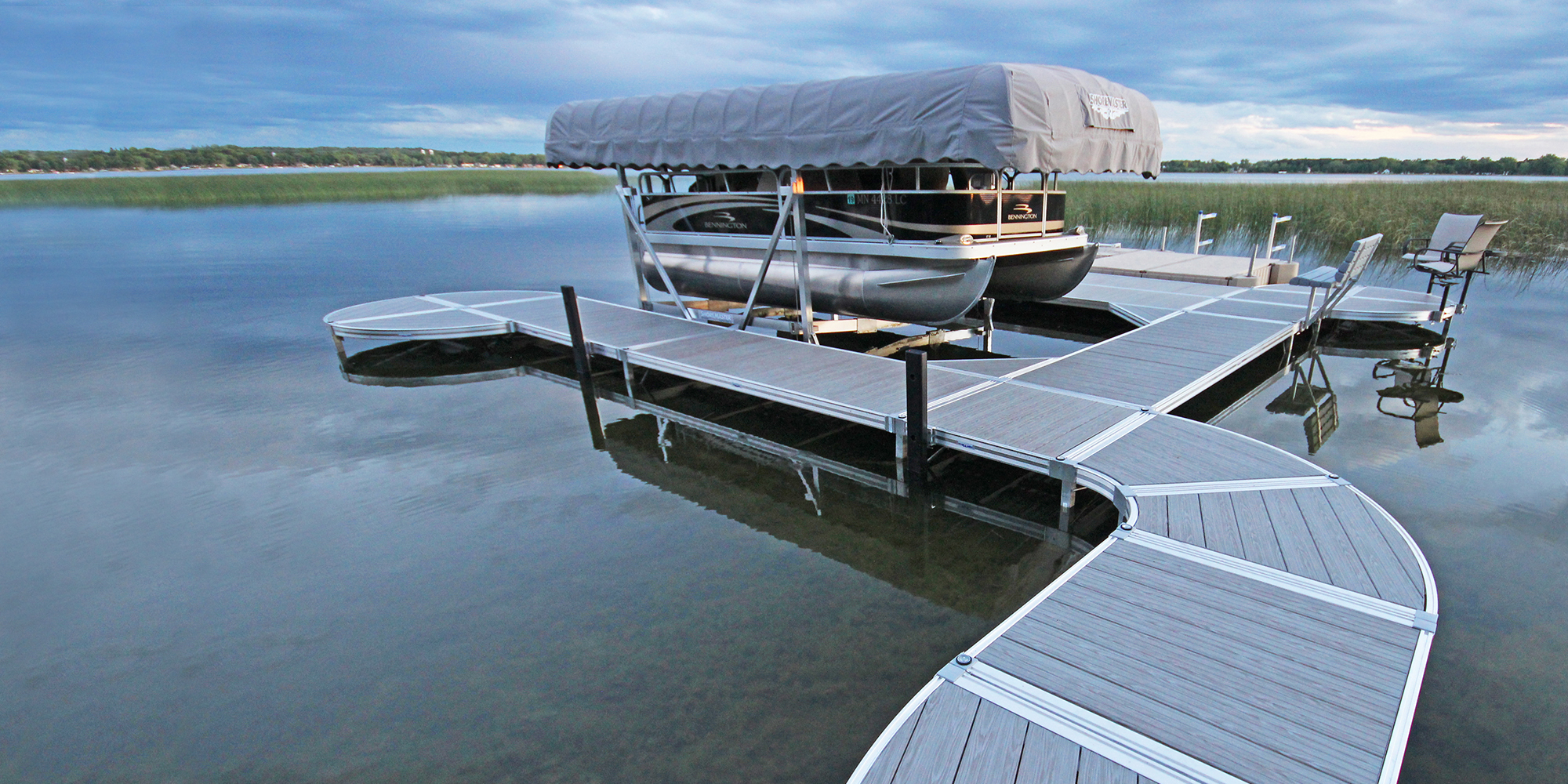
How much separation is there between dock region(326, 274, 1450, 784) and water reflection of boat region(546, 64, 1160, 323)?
163 cm

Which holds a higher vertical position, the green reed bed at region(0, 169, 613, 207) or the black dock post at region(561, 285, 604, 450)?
the green reed bed at region(0, 169, 613, 207)

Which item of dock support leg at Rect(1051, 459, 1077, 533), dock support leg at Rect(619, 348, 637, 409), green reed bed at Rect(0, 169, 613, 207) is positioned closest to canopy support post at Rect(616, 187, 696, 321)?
dock support leg at Rect(619, 348, 637, 409)

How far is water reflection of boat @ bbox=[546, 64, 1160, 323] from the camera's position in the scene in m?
5.49

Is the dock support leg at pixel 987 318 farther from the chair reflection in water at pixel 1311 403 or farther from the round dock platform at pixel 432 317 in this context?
the round dock platform at pixel 432 317

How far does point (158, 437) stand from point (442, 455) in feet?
9.09

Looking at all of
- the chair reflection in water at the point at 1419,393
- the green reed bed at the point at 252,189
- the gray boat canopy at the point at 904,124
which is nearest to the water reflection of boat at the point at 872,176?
the gray boat canopy at the point at 904,124

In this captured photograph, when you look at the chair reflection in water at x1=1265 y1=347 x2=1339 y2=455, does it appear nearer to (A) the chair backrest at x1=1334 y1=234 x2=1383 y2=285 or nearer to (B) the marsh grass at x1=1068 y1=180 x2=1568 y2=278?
(A) the chair backrest at x1=1334 y1=234 x2=1383 y2=285

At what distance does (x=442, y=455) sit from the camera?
5527 mm

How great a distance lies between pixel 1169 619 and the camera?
2533 millimetres

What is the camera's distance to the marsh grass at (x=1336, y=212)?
11.7m

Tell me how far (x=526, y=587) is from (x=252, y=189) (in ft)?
142

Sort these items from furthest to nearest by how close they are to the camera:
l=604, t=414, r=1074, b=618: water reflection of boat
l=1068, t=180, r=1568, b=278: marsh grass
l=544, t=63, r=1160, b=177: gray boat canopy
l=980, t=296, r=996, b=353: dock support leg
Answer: l=1068, t=180, r=1568, b=278: marsh grass → l=980, t=296, r=996, b=353: dock support leg → l=544, t=63, r=1160, b=177: gray boat canopy → l=604, t=414, r=1074, b=618: water reflection of boat

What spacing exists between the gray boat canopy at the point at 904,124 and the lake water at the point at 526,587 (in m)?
2.59

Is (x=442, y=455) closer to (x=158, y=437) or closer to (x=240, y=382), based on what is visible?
(x=158, y=437)
